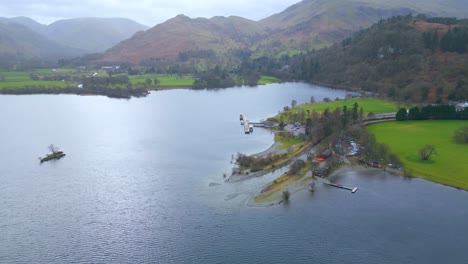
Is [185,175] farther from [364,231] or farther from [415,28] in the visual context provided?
[415,28]

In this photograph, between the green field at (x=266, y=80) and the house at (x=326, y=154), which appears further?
the green field at (x=266, y=80)

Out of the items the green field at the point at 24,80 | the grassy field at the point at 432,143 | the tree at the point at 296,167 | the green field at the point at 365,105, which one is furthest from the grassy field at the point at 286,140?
the green field at the point at 24,80

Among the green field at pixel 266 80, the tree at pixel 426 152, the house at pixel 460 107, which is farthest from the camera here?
the green field at pixel 266 80

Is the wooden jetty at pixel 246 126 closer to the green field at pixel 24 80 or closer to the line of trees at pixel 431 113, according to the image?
the line of trees at pixel 431 113

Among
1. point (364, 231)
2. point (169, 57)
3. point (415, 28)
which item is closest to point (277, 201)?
point (364, 231)

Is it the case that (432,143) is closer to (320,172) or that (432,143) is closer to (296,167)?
(320,172)

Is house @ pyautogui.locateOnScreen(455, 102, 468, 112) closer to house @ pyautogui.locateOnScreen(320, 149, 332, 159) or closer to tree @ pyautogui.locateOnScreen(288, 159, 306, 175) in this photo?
house @ pyautogui.locateOnScreen(320, 149, 332, 159)

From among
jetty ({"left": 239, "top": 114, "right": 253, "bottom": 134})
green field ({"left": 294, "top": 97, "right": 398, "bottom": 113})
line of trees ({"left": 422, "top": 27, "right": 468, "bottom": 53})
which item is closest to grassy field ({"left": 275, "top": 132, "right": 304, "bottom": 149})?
jetty ({"left": 239, "top": 114, "right": 253, "bottom": 134})
